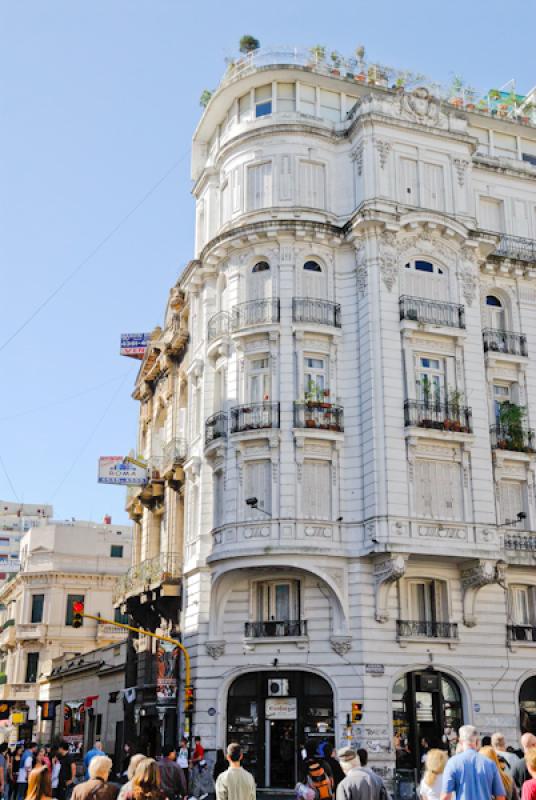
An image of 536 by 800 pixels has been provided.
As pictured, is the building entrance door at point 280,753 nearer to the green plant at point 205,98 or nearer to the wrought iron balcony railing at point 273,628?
the wrought iron balcony railing at point 273,628

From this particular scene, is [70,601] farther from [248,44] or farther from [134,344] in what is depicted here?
[248,44]

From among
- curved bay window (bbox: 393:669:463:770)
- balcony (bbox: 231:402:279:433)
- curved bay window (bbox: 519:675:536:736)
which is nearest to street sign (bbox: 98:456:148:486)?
balcony (bbox: 231:402:279:433)

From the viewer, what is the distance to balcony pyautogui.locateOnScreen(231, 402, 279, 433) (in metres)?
34.3

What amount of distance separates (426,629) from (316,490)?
6.21 m

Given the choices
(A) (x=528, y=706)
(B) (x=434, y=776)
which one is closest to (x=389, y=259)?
(A) (x=528, y=706)

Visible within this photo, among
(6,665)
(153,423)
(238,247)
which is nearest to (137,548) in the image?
(153,423)

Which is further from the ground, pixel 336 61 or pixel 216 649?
pixel 336 61

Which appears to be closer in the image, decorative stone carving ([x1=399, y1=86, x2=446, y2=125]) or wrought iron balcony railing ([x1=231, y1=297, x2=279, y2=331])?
wrought iron balcony railing ([x1=231, y1=297, x2=279, y2=331])

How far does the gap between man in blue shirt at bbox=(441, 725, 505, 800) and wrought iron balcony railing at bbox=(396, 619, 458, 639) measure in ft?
72.0

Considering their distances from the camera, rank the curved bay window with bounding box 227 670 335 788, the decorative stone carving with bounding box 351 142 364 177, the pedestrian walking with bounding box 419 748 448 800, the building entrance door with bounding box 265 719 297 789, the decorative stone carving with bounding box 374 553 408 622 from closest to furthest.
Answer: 1. the pedestrian walking with bounding box 419 748 448 800
2. the decorative stone carving with bounding box 374 553 408 622
3. the building entrance door with bounding box 265 719 297 789
4. the curved bay window with bounding box 227 670 335 788
5. the decorative stone carving with bounding box 351 142 364 177

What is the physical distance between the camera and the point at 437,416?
3466cm

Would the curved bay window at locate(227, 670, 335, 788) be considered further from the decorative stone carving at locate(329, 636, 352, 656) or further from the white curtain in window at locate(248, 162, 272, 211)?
the white curtain in window at locate(248, 162, 272, 211)

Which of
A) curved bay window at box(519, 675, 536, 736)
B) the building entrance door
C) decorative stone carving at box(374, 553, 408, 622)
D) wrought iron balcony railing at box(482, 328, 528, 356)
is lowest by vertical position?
the building entrance door

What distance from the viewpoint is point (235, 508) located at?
33.9 meters
